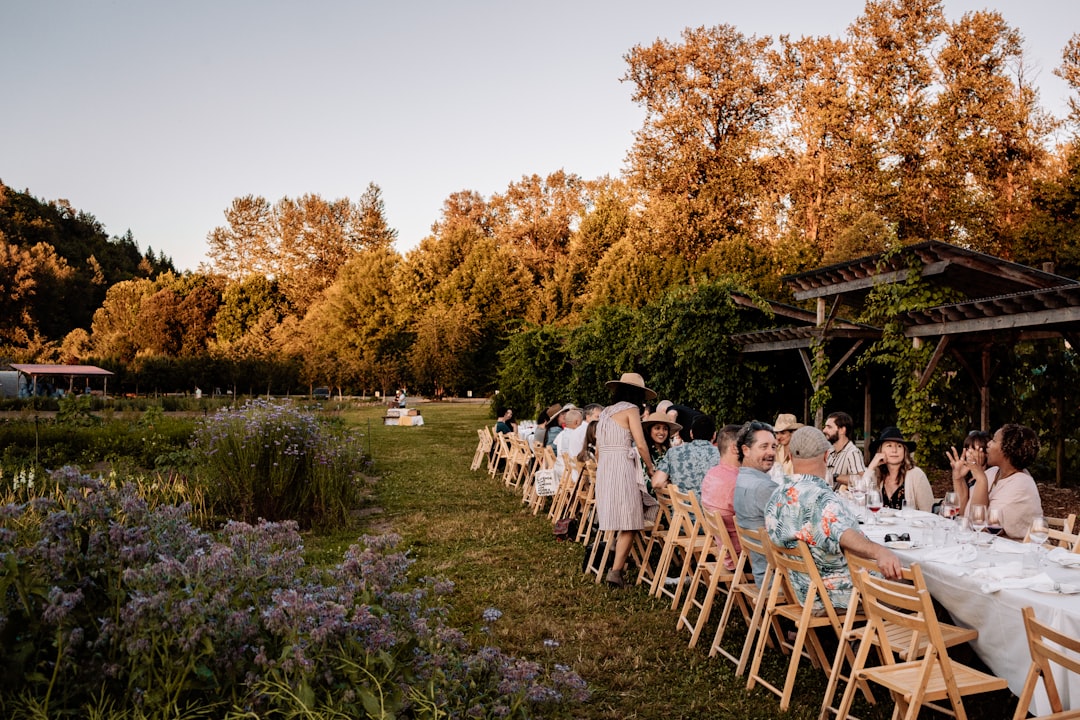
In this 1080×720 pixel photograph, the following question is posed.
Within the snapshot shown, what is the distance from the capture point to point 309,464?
A: 8.56 m

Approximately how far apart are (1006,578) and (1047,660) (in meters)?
0.88

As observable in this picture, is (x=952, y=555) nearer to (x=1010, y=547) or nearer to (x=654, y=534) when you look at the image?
(x=1010, y=547)

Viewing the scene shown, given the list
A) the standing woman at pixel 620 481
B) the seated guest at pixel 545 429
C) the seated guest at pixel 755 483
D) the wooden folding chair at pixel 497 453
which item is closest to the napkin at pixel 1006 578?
the seated guest at pixel 755 483

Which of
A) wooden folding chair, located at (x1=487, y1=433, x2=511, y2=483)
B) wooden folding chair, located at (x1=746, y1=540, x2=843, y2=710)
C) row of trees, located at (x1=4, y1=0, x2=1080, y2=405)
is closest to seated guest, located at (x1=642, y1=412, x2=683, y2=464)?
wooden folding chair, located at (x1=746, y1=540, x2=843, y2=710)

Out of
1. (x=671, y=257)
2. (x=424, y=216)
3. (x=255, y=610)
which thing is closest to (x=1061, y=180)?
(x=671, y=257)

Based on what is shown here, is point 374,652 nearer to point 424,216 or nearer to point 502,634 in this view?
point 502,634

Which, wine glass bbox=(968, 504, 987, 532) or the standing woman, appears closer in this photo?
wine glass bbox=(968, 504, 987, 532)

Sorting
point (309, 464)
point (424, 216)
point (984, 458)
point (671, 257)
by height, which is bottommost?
point (309, 464)

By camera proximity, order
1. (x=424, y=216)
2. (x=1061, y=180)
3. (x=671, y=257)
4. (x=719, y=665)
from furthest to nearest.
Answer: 1. (x=424, y=216)
2. (x=671, y=257)
3. (x=1061, y=180)
4. (x=719, y=665)

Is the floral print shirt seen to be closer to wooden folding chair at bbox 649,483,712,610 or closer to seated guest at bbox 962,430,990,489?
wooden folding chair at bbox 649,483,712,610

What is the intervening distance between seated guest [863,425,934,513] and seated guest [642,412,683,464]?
1.76 m

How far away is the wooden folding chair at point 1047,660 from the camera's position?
243 cm

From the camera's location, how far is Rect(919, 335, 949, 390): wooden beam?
923cm

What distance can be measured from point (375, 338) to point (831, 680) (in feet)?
143
